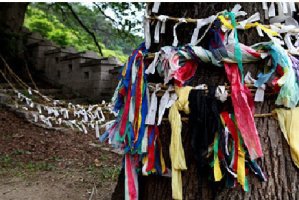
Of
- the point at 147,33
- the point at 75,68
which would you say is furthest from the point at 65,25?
the point at 147,33

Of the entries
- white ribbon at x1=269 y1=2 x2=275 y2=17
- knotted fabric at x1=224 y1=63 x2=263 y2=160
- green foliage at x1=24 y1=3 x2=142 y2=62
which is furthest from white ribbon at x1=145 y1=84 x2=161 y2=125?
green foliage at x1=24 y1=3 x2=142 y2=62

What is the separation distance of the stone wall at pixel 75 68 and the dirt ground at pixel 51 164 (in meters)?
1.97

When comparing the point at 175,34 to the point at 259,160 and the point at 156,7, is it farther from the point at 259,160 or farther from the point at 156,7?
the point at 259,160

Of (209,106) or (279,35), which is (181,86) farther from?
(279,35)

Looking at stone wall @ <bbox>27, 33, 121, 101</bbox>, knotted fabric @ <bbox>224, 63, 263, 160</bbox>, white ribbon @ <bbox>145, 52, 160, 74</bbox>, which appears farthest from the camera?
stone wall @ <bbox>27, 33, 121, 101</bbox>

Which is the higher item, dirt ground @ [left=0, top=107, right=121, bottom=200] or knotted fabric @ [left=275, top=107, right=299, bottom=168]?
knotted fabric @ [left=275, top=107, right=299, bottom=168]

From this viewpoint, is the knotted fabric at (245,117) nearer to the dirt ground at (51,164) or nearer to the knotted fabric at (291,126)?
the knotted fabric at (291,126)

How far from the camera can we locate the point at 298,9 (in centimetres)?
228

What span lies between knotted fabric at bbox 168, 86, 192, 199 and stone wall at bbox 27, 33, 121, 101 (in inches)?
242

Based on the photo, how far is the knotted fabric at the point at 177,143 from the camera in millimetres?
2004

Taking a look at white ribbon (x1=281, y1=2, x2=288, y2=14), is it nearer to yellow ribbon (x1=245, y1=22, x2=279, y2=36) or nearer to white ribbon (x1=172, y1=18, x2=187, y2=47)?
yellow ribbon (x1=245, y1=22, x2=279, y2=36)

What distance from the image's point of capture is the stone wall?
823 cm

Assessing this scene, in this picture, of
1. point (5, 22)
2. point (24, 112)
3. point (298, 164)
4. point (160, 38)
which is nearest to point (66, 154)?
point (24, 112)

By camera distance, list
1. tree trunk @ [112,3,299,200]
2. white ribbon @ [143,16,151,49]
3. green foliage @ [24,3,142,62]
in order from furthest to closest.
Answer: green foliage @ [24,3,142,62] → white ribbon @ [143,16,151,49] → tree trunk @ [112,3,299,200]
